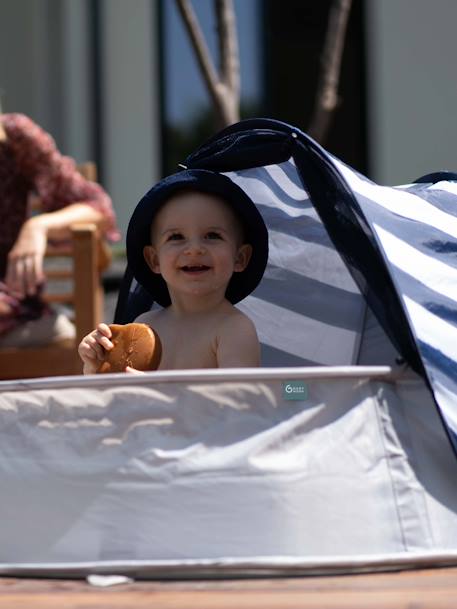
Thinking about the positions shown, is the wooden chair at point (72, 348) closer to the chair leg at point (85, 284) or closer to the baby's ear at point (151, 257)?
the chair leg at point (85, 284)

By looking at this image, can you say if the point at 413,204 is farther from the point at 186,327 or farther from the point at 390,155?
the point at 390,155

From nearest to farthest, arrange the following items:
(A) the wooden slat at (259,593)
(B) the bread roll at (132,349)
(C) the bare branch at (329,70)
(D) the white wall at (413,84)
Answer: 1. (A) the wooden slat at (259,593)
2. (B) the bread roll at (132,349)
3. (C) the bare branch at (329,70)
4. (D) the white wall at (413,84)

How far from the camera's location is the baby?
2.10 m

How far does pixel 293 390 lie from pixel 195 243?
477 mm

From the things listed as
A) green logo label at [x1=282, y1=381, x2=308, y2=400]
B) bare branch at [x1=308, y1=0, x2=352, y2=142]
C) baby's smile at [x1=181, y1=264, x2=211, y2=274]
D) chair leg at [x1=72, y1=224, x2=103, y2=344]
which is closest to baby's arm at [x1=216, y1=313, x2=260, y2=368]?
baby's smile at [x1=181, y1=264, x2=211, y2=274]

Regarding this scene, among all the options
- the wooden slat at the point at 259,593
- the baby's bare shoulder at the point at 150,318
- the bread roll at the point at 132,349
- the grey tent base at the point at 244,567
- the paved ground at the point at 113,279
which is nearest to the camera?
the wooden slat at the point at 259,593

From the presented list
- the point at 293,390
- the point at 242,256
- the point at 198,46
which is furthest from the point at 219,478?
the point at 198,46

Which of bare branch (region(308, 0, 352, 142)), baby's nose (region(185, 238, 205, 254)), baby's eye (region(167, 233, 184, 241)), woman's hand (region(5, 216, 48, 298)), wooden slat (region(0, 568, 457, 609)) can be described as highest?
bare branch (region(308, 0, 352, 142))

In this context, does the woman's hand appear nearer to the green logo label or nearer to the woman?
the woman

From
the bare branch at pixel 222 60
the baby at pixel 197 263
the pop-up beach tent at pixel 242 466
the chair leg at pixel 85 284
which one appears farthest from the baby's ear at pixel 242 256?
the bare branch at pixel 222 60

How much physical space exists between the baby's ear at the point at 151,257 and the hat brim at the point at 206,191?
10mm

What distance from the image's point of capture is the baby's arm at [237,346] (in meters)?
2.08

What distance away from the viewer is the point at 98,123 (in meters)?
6.43

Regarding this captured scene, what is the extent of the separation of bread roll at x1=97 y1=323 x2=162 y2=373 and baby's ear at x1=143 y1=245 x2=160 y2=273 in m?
0.25
